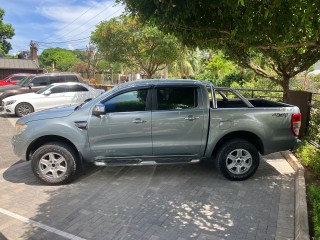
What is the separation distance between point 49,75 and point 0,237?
11774 mm

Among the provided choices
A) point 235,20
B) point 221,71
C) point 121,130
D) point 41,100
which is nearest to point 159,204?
point 121,130

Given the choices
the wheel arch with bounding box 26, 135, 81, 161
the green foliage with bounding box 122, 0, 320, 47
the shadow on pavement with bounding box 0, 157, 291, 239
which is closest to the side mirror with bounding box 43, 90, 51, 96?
the shadow on pavement with bounding box 0, 157, 291, 239

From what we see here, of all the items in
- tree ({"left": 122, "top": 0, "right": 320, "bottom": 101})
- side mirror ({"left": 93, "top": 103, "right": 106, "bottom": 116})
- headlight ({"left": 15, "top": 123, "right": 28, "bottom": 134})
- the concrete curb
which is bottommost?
the concrete curb

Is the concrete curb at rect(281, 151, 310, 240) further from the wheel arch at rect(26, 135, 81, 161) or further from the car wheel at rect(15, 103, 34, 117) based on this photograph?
the car wheel at rect(15, 103, 34, 117)

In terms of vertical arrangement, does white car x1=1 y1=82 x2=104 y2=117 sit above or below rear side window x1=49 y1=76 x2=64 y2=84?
below

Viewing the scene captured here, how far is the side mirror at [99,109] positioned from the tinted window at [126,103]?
13 centimetres

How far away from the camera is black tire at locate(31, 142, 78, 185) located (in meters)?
5.04

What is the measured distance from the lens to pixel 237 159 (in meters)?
5.25

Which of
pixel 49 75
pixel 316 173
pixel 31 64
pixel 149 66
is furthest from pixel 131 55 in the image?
pixel 31 64

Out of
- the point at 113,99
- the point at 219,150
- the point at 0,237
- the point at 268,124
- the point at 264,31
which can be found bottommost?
the point at 0,237

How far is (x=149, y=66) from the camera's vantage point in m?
17.8

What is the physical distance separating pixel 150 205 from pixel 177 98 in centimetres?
194

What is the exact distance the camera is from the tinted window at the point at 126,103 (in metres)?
5.14

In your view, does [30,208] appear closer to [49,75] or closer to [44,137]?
[44,137]
